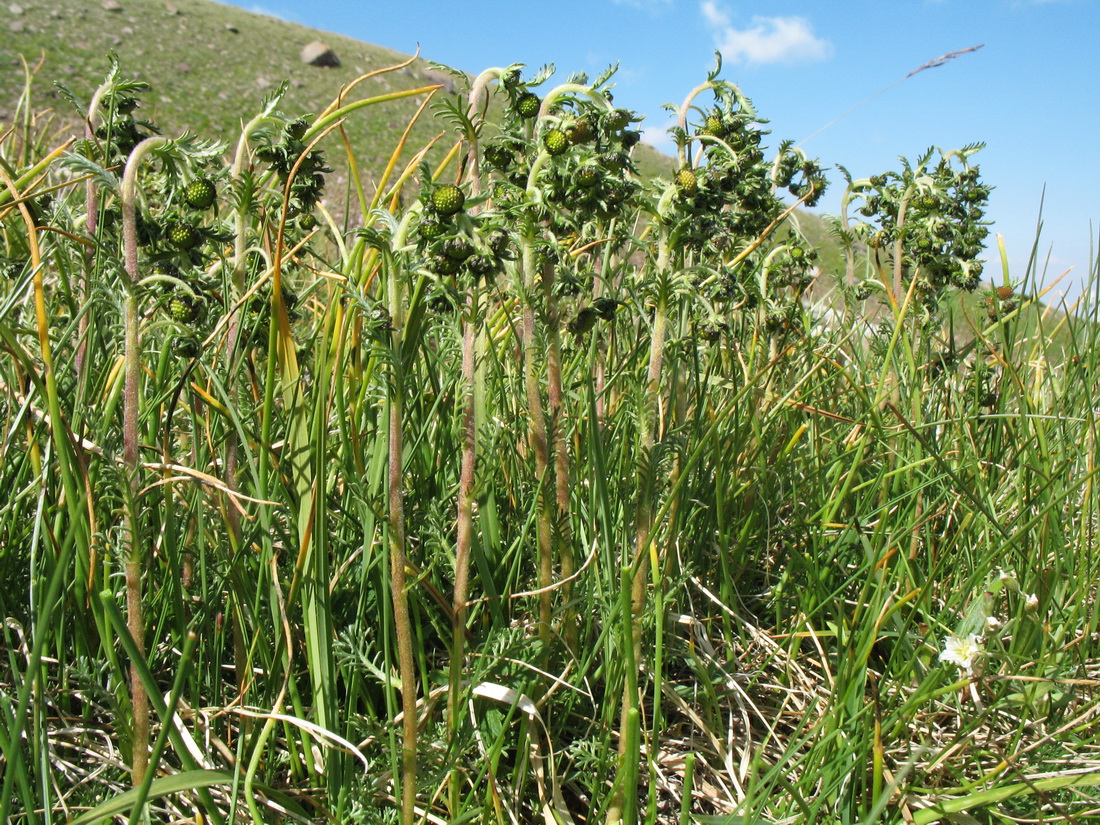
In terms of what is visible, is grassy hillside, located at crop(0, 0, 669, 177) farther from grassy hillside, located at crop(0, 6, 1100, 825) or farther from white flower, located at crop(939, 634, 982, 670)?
white flower, located at crop(939, 634, 982, 670)

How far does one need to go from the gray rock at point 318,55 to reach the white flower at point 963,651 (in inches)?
2259

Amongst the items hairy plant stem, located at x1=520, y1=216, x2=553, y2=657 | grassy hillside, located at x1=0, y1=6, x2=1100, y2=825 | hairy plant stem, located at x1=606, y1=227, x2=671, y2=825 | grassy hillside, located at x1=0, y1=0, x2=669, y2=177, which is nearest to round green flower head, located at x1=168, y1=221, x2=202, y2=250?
grassy hillside, located at x1=0, y1=6, x2=1100, y2=825

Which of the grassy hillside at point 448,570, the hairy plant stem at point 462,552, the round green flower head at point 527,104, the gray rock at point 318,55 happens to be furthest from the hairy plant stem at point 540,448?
the gray rock at point 318,55

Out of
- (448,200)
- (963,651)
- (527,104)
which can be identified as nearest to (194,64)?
(527,104)

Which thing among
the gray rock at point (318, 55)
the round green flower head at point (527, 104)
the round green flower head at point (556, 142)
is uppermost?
the gray rock at point (318, 55)

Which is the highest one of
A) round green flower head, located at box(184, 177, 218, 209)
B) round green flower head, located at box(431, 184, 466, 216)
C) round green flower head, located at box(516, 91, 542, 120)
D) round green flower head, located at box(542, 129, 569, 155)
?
round green flower head, located at box(516, 91, 542, 120)

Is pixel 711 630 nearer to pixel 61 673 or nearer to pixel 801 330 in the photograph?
pixel 61 673

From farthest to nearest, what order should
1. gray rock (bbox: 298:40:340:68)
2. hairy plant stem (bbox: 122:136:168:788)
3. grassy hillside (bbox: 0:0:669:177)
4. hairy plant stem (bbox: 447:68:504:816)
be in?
gray rock (bbox: 298:40:340:68) < grassy hillside (bbox: 0:0:669:177) < hairy plant stem (bbox: 447:68:504:816) < hairy plant stem (bbox: 122:136:168:788)

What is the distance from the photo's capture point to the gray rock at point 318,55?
168 ft

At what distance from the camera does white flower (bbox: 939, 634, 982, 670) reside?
5.84ft

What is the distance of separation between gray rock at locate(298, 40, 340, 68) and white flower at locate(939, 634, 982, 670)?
57381 millimetres

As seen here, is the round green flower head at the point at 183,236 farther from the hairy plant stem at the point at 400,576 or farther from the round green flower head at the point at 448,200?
the round green flower head at the point at 448,200

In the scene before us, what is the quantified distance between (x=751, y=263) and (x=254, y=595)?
8.82 feet

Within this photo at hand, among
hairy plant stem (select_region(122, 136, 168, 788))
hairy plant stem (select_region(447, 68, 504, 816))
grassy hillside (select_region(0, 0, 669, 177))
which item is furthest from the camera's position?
grassy hillside (select_region(0, 0, 669, 177))
